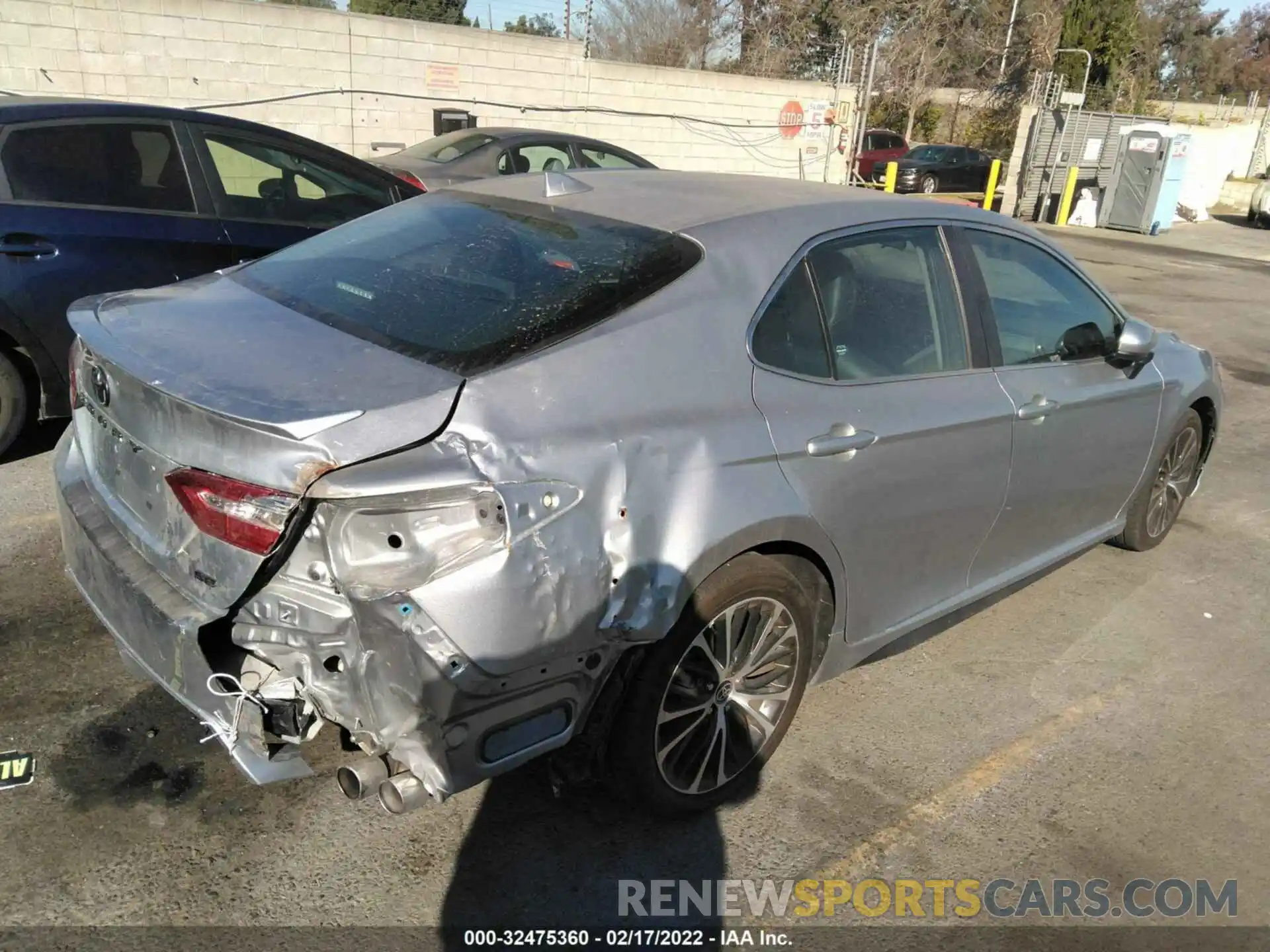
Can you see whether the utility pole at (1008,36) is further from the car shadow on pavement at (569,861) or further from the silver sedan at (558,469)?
the car shadow on pavement at (569,861)

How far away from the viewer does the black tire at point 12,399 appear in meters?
4.57

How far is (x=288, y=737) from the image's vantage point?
226 centimetres

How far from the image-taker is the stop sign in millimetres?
19156

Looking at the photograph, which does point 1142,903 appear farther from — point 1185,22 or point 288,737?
point 1185,22

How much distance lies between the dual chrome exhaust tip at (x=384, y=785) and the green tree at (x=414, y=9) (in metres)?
39.7

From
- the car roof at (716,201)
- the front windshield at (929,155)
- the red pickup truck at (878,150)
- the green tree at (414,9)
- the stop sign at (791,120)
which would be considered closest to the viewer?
the car roof at (716,201)

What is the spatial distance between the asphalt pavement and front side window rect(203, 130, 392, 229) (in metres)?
2.05

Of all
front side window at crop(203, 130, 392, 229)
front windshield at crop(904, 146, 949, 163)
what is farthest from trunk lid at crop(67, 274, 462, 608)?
front windshield at crop(904, 146, 949, 163)

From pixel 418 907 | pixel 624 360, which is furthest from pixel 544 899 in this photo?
pixel 624 360

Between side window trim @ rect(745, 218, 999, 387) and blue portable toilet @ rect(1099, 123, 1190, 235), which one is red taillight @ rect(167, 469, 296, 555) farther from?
blue portable toilet @ rect(1099, 123, 1190, 235)

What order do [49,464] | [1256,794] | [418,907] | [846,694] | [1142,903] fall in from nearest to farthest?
[418,907] → [1142,903] → [1256,794] → [846,694] → [49,464]

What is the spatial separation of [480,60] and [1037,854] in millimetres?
14253

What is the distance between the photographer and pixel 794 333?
280cm

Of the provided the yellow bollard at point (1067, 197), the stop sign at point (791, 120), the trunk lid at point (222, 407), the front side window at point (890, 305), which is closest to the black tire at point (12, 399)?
the trunk lid at point (222, 407)
